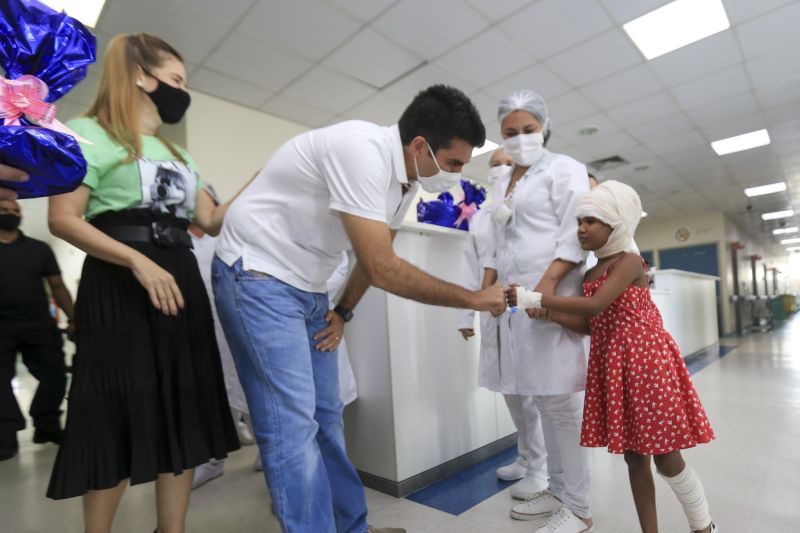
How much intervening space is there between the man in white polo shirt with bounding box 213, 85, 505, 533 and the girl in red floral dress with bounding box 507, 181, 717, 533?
0.38 m

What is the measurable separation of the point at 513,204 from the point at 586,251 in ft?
0.99

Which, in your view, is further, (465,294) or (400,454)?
(400,454)

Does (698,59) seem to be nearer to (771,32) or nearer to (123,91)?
(771,32)

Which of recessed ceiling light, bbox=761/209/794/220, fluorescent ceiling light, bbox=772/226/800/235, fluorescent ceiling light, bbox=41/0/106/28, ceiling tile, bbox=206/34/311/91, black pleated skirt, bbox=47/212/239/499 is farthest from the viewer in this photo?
fluorescent ceiling light, bbox=772/226/800/235

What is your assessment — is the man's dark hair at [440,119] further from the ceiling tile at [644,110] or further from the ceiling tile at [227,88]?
the ceiling tile at [644,110]

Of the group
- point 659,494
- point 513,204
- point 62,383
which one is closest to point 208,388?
point 513,204

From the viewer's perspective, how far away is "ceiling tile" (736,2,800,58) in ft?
10.7

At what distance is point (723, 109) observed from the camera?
489 cm

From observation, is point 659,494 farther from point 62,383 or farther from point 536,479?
point 62,383

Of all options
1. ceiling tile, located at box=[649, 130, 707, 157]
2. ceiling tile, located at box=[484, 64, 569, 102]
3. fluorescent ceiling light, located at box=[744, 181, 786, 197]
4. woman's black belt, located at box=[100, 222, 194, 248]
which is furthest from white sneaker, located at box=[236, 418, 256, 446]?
fluorescent ceiling light, located at box=[744, 181, 786, 197]

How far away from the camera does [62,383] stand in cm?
268

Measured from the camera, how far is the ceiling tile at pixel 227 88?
12.4ft

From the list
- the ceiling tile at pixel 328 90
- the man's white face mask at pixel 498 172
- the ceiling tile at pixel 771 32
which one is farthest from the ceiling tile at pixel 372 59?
the ceiling tile at pixel 771 32

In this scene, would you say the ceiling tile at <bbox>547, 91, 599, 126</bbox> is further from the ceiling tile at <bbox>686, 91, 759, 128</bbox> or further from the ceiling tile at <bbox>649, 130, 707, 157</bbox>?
the ceiling tile at <bbox>649, 130, 707, 157</bbox>
